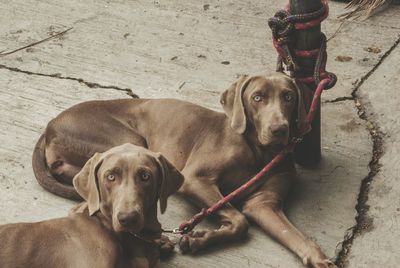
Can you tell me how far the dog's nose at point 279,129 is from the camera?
4.23 metres

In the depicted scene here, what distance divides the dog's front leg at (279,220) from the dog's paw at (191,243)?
0.38 meters

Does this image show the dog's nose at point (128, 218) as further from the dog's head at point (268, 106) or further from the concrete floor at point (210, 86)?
the dog's head at point (268, 106)

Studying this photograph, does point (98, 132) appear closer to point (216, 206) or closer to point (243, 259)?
point (216, 206)

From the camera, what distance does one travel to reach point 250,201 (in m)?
4.41

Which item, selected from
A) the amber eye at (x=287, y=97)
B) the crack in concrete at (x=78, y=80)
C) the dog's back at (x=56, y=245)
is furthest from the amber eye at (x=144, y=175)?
the crack in concrete at (x=78, y=80)

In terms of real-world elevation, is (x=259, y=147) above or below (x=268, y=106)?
below

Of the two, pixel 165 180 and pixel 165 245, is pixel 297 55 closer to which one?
pixel 165 180

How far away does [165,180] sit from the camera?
3.81m

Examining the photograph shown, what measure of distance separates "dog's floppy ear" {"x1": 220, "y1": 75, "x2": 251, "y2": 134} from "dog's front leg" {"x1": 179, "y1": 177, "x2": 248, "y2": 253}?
36 cm

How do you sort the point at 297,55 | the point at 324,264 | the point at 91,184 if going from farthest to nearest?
the point at 297,55 < the point at 324,264 < the point at 91,184

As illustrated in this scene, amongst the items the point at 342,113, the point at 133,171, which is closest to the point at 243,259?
the point at 133,171

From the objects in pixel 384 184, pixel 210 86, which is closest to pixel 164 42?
pixel 210 86

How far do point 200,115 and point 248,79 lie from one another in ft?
1.56

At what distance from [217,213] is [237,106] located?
0.65 m
